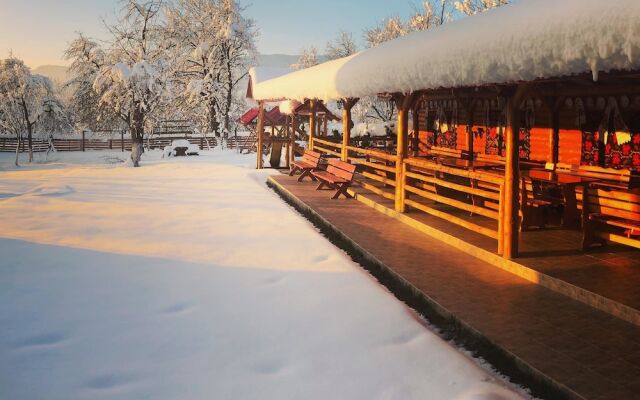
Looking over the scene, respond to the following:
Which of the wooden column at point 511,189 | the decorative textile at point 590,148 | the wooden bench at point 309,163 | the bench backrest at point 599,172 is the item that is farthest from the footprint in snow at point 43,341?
the wooden bench at point 309,163

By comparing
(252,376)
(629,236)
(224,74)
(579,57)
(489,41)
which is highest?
(224,74)

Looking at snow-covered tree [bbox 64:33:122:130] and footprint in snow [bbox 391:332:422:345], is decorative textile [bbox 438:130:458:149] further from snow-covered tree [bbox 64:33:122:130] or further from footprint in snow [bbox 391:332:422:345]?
snow-covered tree [bbox 64:33:122:130]

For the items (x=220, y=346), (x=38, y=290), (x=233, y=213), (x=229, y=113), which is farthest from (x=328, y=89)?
(x=229, y=113)

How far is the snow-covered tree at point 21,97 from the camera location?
38.4m

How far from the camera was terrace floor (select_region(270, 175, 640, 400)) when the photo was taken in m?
4.16

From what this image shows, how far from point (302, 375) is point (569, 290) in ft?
10.1

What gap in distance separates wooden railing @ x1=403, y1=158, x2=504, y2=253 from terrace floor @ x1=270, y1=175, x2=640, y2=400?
0.25 m

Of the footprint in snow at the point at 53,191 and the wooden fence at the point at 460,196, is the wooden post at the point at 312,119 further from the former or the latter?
the footprint in snow at the point at 53,191

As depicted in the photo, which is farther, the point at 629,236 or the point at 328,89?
the point at 328,89

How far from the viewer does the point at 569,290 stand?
19.1 feet

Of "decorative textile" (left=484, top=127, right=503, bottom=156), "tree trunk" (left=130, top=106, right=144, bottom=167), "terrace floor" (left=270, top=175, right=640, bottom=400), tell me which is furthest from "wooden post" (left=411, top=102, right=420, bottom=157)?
"tree trunk" (left=130, top=106, right=144, bottom=167)

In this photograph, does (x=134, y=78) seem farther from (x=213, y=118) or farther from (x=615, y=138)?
(x=615, y=138)

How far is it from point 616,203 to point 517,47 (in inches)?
128

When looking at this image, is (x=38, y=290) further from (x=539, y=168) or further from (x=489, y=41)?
(x=539, y=168)
